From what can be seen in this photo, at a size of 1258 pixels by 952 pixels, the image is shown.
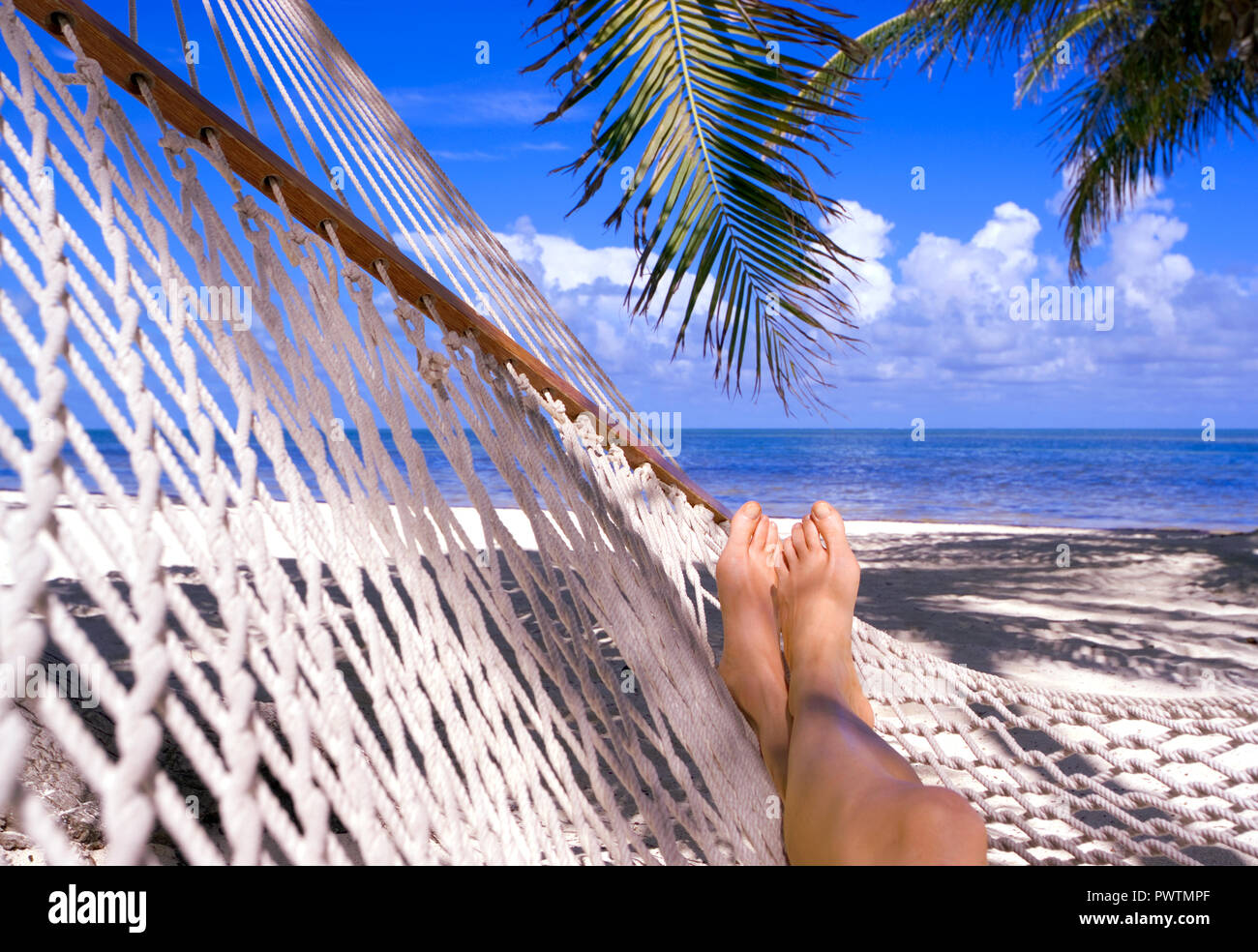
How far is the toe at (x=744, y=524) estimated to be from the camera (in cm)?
155

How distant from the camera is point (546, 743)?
2.79 ft

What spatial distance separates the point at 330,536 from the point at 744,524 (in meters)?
1.04

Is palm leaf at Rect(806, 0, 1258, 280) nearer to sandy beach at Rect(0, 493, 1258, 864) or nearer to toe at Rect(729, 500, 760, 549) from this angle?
toe at Rect(729, 500, 760, 549)

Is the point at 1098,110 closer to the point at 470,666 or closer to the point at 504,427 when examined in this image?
the point at 504,427

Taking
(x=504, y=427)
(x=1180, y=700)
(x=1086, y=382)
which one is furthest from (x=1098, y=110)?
(x=1086, y=382)

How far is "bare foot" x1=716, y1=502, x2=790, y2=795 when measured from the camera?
3.59 feet

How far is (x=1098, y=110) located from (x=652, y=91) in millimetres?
5100

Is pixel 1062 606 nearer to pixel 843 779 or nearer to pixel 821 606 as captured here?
pixel 821 606

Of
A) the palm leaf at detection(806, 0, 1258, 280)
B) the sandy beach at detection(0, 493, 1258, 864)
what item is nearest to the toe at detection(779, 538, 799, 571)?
the sandy beach at detection(0, 493, 1258, 864)

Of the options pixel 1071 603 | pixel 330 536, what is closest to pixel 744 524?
pixel 330 536

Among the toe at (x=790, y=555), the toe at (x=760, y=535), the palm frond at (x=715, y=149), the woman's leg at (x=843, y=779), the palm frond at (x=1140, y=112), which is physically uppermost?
the palm frond at (x=1140, y=112)

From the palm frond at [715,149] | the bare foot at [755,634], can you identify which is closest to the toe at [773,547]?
the bare foot at [755,634]

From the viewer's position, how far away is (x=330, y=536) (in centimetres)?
68

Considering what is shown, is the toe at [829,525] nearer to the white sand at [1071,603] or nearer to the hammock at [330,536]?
the hammock at [330,536]
